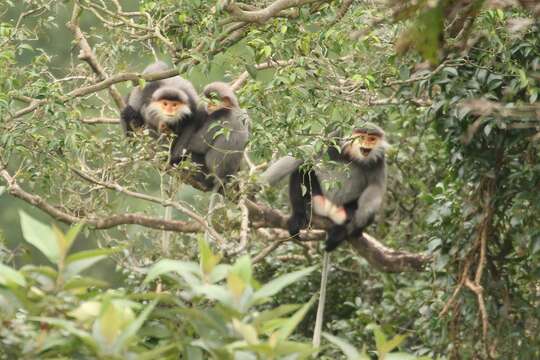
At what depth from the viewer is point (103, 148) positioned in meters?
4.82

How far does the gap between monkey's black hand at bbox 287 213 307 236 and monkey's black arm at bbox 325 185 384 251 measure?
0.54 ft

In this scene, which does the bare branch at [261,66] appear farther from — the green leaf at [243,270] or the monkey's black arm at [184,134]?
the green leaf at [243,270]

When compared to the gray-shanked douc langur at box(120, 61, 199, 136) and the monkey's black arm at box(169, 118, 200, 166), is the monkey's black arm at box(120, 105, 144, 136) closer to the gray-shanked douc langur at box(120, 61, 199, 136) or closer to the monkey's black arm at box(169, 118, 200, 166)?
the gray-shanked douc langur at box(120, 61, 199, 136)

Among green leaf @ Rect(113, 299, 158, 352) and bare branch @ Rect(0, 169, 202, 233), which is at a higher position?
green leaf @ Rect(113, 299, 158, 352)

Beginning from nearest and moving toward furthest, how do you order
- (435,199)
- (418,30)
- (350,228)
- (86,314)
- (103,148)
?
1. (418,30)
2. (86,314)
3. (103,148)
4. (435,199)
5. (350,228)

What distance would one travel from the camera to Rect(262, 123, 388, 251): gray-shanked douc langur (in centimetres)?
608

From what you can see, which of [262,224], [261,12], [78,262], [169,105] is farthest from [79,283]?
[169,105]

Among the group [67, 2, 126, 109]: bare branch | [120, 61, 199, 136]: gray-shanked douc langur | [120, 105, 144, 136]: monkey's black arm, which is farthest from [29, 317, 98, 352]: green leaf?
[120, 61, 199, 136]: gray-shanked douc langur

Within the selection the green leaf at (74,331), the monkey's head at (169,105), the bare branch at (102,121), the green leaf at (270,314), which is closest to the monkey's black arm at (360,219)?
the monkey's head at (169,105)

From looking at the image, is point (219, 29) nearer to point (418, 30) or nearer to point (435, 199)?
point (435, 199)

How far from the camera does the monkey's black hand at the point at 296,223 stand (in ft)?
19.3

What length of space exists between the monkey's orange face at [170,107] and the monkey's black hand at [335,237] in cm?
129

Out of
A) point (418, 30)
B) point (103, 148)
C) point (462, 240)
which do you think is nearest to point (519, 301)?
point (462, 240)

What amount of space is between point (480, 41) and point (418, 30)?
9.03ft
